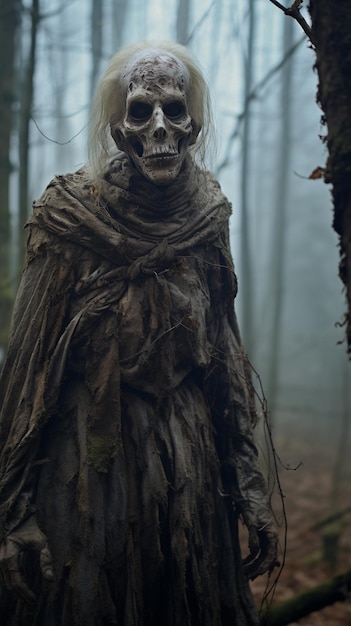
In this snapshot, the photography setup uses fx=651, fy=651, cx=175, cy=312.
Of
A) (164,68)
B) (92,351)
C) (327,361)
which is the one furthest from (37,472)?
(327,361)

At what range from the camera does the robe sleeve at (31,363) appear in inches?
88.5

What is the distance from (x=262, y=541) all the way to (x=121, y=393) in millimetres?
796

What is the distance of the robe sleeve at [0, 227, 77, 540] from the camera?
2.25 m

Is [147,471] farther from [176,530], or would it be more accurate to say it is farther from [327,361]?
[327,361]

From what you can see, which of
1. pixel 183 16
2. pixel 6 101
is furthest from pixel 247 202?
pixel 6 101

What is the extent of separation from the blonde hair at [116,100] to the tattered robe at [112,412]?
0.10 meters

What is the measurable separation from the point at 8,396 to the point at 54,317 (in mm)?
331

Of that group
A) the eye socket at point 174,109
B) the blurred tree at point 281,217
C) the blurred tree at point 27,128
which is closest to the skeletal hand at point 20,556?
the eye socket at point 174,109

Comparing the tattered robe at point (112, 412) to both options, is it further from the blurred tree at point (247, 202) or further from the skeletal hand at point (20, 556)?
the blurred tree at point (247, 202)

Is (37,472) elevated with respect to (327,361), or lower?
elevated

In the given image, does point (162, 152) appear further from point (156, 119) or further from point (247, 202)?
point (247, 202)

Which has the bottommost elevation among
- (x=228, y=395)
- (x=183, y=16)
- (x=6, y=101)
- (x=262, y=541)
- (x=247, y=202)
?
(x=262, y=541)

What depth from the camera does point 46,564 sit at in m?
2.13

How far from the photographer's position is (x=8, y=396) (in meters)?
2.34
